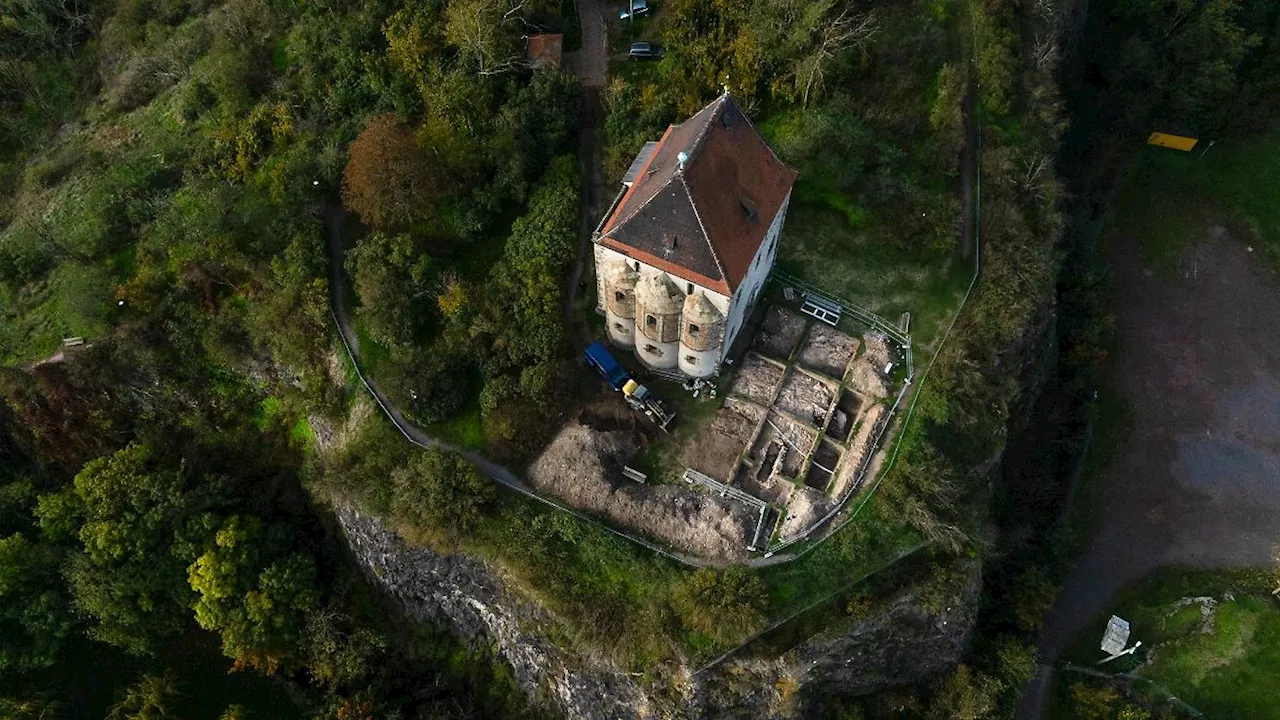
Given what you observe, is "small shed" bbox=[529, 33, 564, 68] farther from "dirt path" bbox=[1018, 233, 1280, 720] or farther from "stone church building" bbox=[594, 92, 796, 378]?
"dirt path" bbox=[1018, 233, 1280, 720]

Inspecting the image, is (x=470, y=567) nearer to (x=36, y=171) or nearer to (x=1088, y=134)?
→ (x=36, y=171)

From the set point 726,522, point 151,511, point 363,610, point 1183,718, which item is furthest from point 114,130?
point 1183,718

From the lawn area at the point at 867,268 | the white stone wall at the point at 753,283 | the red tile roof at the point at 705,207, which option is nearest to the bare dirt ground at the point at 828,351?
the lawn area at the point at 867,268

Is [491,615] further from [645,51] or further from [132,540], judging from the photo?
[645,51]

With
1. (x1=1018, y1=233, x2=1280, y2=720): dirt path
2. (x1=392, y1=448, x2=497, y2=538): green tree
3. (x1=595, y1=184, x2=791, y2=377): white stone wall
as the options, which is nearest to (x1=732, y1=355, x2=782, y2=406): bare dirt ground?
(x1=595, y1=184, x2=791, y2=377): white stone wall

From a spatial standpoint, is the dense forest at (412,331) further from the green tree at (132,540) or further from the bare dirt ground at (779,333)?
the bare dirt ground at (779,333)
